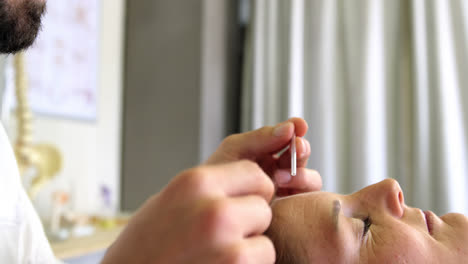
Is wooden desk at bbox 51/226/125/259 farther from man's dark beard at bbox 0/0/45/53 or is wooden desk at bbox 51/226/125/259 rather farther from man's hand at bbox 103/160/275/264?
man's hand at bbox 103/160/275/264

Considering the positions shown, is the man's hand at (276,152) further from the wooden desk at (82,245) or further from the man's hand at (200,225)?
the wooden desk at (82,245)

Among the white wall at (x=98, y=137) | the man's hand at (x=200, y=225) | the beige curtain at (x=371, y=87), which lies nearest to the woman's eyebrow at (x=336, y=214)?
the man's hand at (x=200, y=225)

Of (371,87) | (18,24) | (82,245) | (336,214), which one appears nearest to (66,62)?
(82,245)

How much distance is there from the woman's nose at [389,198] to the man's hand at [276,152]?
16 centimetres

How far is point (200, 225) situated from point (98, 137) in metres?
1.92

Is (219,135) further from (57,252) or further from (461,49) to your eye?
(461,49)

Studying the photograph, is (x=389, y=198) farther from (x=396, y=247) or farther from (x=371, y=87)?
(x=371, y=87)

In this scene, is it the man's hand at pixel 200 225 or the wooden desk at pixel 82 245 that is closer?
the man's hand at pixel 200 225

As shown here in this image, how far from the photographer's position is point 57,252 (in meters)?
1.19

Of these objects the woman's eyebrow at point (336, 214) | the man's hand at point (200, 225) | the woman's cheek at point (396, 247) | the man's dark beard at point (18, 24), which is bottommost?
the woman's cheek at point (396, 247)

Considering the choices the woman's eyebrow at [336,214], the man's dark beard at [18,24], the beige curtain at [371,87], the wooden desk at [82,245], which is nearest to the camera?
the woman's eyebrow at [336,214]

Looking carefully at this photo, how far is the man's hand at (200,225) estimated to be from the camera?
1.09 ft

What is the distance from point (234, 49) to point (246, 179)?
188cm

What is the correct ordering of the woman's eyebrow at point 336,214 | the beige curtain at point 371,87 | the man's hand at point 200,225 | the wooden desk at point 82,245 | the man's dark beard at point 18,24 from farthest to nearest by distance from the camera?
the beige curtain at point 371,87 < the wooden desk at point 82,245 < the man's dark beard at point 18,24 < the woman's eyebrow at point 336,214 < the man's hand at point 200,225
